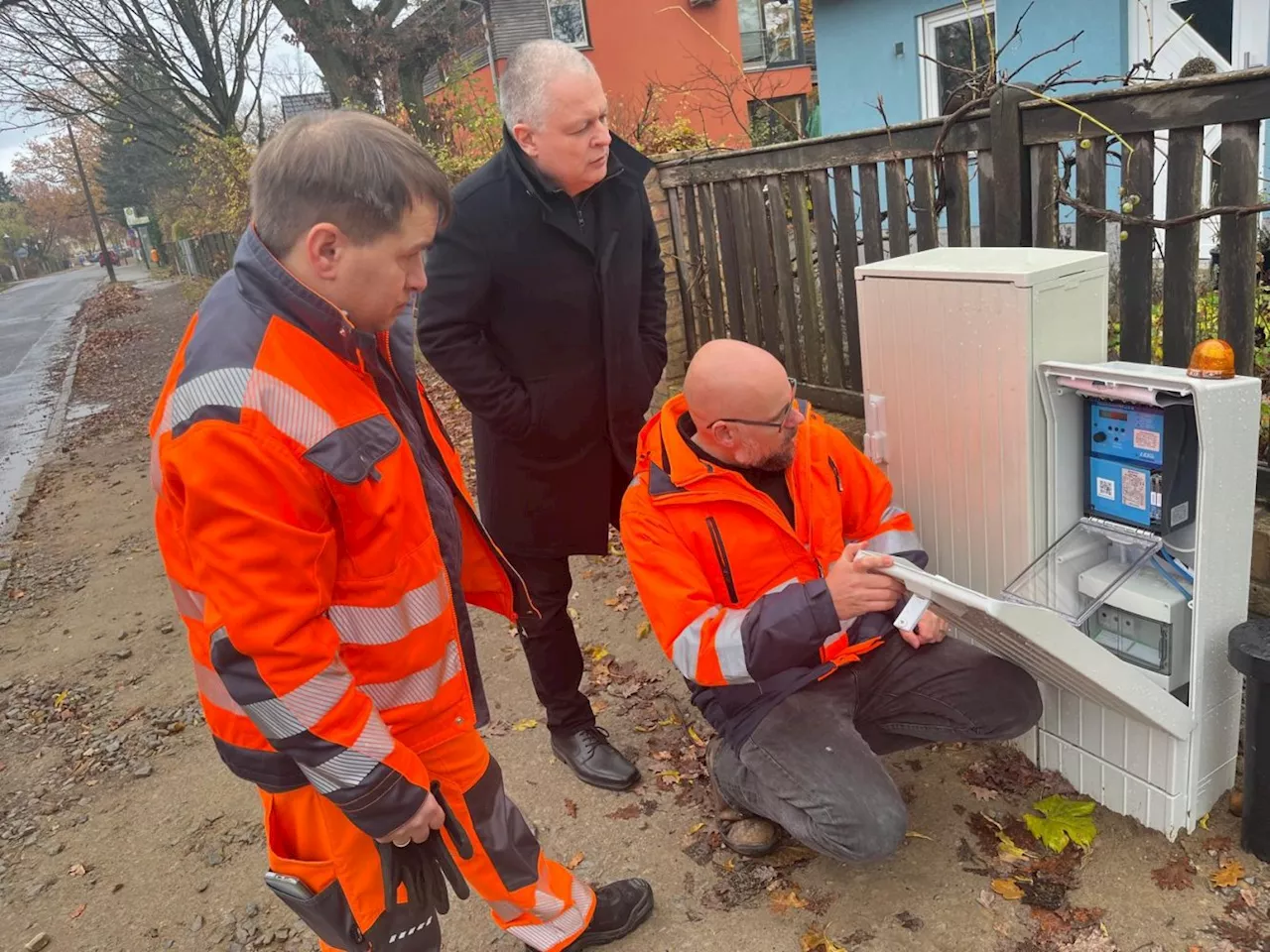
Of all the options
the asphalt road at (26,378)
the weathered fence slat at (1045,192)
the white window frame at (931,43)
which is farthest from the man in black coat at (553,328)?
the white window frame at (931,43)

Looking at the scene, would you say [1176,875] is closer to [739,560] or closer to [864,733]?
[864,733]

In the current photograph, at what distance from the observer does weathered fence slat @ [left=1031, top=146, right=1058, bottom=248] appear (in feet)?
10.1

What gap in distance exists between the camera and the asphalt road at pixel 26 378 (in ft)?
32.6

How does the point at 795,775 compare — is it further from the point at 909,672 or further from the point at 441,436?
the point at 441,436

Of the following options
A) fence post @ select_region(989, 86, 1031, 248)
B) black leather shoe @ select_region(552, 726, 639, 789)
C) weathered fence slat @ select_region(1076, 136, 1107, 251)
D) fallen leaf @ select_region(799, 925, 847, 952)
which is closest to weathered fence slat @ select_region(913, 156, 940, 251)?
fence post @ select_region(989, 86, 1031, 248)

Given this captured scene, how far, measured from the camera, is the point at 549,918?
7.57 feet

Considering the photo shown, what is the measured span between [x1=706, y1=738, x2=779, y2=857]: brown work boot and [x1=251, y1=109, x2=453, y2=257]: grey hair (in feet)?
6.42

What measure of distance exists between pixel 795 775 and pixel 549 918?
28.7 inches

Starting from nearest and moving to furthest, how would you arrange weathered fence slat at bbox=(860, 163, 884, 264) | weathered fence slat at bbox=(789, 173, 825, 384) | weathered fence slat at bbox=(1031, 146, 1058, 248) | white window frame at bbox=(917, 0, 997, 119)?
weathered fence slat at bbox=(1031, 146, 1058, 248) < weathered fence slat at bbox=(860, 163, 884, 264) < weathered fence slat at bbox=(789, 173, 825, 384) < white window frame at bbox=(917, 0, 997, 119)

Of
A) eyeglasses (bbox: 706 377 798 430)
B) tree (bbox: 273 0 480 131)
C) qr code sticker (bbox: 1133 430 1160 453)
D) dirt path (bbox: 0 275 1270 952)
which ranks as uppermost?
tree (bbox: 273 0 480 131)

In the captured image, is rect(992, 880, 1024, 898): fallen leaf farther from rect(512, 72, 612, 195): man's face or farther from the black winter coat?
rect(512, 72, 612, 195): man's face

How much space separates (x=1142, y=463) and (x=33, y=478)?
9563 millimetres

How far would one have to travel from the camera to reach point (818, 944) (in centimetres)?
242

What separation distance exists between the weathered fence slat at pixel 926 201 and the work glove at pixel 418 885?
9.33 feet
